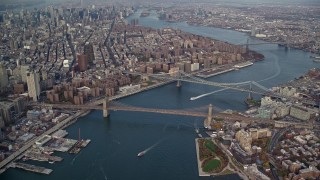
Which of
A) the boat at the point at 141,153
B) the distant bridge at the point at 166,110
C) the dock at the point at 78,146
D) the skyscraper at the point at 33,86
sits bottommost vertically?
the boat at the point at 141,153

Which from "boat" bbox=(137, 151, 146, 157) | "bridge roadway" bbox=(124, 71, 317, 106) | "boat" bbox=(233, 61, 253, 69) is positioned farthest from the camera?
"boat" bbox=(233, 61, 253, 69)

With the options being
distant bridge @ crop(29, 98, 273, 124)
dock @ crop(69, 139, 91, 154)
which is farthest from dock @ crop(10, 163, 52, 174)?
distant bridge @ crop(29, 98, 273, 124)

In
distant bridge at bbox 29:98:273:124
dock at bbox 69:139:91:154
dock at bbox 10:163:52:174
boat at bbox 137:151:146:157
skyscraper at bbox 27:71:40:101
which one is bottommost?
dock at bbox 10:163:52:174

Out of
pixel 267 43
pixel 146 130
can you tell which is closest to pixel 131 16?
pixel 267 43

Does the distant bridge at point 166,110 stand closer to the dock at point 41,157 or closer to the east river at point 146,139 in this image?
the east river at point 146,139

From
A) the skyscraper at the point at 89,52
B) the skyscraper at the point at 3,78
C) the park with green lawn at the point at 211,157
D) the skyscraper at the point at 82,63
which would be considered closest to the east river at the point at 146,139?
the park with green lawn at the point at 211,157

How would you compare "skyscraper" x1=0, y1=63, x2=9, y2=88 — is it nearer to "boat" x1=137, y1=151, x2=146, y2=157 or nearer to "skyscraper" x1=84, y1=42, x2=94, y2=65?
"skyscraper" x1=84, y1=42, x2=94, y2=65

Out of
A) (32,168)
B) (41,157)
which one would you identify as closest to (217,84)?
(41,157)

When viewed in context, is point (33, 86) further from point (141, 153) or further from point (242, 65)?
point (242, 65)
